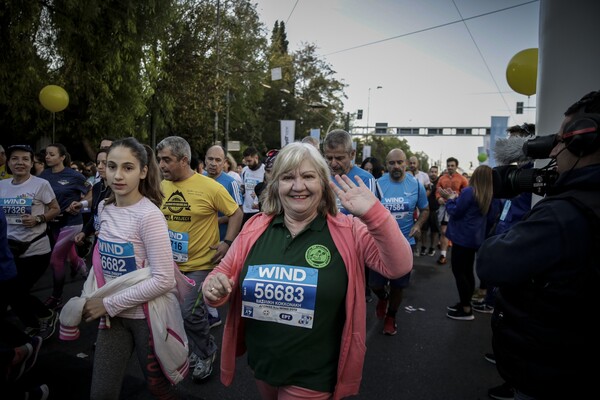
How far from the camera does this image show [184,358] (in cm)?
231

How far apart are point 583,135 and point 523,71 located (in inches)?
183

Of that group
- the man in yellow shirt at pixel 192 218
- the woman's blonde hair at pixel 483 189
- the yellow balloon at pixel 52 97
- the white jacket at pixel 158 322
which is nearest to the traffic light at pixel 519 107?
the woman's blonde hair at pixel 483 189

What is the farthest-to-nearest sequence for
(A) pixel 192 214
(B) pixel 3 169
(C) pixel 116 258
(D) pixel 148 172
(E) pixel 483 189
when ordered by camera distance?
(B) pixel 3 169 < (E) pixel 483 189 < (A) pixel 192 214 < (D) pixel 148 172 < (C) pixel 116 258

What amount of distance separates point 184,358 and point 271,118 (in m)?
35.7

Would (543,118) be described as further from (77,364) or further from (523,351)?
(77,364)

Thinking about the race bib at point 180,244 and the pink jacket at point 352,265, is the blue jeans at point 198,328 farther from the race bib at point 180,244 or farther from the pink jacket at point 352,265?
the pink jacket at point 352,265

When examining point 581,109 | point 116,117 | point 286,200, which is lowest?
point 286,200

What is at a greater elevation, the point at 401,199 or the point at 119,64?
the point at 119,64

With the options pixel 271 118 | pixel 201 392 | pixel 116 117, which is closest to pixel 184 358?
pixel 201 392

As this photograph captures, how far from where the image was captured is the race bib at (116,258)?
92.0 inches

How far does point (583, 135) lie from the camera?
1572 mm

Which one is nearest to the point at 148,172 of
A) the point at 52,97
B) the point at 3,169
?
the point at 3,169

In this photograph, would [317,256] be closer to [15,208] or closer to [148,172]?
[148,172]

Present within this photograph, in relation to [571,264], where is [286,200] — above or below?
above
